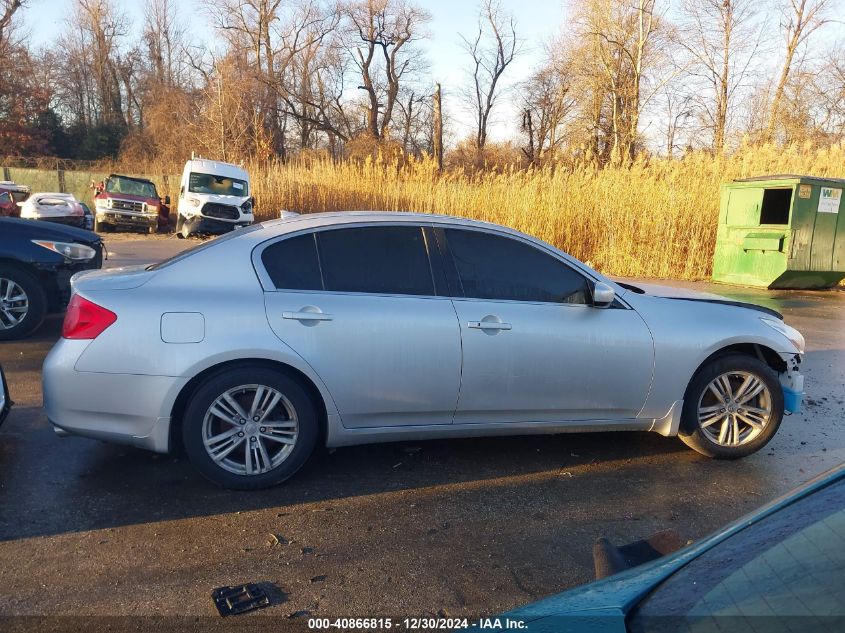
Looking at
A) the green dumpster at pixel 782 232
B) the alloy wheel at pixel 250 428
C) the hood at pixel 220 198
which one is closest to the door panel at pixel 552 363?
the alloy wheel at pixel 250 428

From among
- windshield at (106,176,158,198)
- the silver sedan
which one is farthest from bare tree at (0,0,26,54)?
the silver sedan

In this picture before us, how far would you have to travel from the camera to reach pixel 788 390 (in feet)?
15.1

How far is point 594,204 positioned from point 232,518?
13072 millimetres

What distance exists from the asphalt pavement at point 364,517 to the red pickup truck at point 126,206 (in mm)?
19071

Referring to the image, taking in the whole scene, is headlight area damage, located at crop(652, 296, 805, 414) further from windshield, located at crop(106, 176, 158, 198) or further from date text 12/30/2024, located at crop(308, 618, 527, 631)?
windshield, located at crop(106, 176, 158, 198)

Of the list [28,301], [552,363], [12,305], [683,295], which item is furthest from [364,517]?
[12,305]

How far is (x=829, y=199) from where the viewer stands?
1280cm

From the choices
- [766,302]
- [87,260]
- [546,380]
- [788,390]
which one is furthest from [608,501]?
[766,302]

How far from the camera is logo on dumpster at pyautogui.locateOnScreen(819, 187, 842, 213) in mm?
12727

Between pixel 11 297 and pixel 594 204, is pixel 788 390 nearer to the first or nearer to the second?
pixel 11 297

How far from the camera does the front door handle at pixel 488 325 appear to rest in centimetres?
400

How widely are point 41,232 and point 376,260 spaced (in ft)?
16.6

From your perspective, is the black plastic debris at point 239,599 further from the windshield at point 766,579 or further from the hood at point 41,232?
the hood at point 41,232

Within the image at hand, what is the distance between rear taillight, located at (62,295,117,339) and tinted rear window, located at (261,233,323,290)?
90 centimetres
